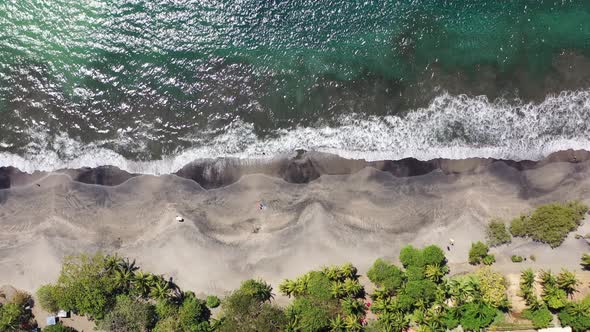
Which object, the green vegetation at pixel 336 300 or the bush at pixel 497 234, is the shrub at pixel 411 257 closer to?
the green vegetation at pixel 336 300

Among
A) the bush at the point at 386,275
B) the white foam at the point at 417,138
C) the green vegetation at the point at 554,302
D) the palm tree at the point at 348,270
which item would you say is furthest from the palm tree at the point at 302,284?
the green vegetation at the point at 554,302

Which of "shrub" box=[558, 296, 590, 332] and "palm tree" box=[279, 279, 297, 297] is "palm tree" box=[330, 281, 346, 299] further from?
"shrub" box=[558, 296, 590, 332]

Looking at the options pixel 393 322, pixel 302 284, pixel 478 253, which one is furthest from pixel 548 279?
pixel 302 284

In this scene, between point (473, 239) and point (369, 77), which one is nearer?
point (473, 239)

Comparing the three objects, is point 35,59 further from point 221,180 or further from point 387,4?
point 387,4

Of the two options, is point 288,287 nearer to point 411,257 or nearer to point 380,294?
point 380,294

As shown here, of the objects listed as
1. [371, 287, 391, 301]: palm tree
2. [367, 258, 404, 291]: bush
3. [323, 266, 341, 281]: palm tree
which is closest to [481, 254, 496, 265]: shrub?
[367, 258, 404, 291]: bush

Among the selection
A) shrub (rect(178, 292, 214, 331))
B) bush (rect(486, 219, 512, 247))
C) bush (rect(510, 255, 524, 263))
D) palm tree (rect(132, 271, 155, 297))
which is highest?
bush (rect(486, 219, 512, 247))

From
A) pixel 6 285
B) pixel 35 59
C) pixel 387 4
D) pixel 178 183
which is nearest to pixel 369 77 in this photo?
pixel 387 4
